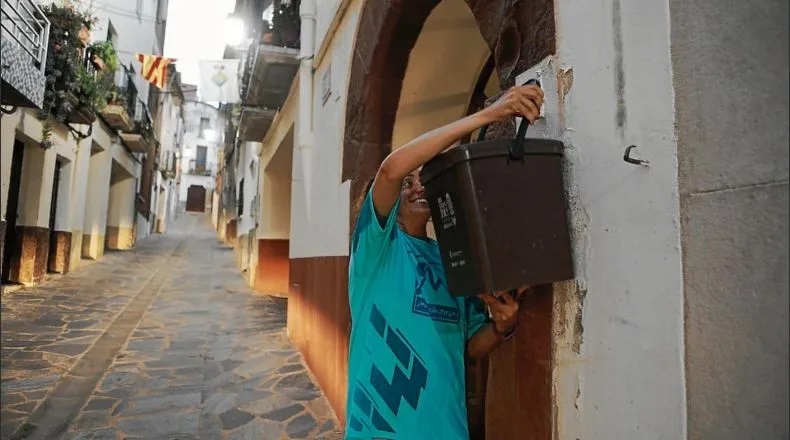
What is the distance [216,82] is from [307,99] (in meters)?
6.44

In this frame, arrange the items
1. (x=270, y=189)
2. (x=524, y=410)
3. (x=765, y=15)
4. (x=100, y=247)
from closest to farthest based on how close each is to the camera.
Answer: (x=765, y=15) < (x=524, y=410) < (x=270, y=189) < (x=100, y=247)

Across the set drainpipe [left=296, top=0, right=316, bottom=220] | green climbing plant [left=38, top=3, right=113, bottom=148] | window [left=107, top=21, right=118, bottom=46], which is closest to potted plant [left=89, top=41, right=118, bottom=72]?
green climbing plant [left=38, top=3, right=113, bottom=148]

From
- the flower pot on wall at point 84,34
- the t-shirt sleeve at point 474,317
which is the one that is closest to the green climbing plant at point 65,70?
the flower pot on wall at point 84,34

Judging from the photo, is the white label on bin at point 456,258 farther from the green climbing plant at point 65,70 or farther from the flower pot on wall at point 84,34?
the flower pot on wall at point 84,34

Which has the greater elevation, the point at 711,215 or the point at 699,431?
the point at 711,215

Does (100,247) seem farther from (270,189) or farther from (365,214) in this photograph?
(365,214)

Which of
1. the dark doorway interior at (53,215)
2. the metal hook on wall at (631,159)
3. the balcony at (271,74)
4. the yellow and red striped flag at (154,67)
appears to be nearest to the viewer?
the metal hook on wall at (631,159)

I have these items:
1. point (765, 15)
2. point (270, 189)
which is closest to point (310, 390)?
point (765, 15)

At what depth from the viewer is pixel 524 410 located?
5.09 feet

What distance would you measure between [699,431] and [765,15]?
866 millimetres

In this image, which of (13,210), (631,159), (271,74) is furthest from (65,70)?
(631,159)

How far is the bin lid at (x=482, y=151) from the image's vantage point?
4.22 feet

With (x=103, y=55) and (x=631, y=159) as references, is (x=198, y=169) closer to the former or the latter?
(x=103, y=55)

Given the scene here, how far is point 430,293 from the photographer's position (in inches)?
62.9
